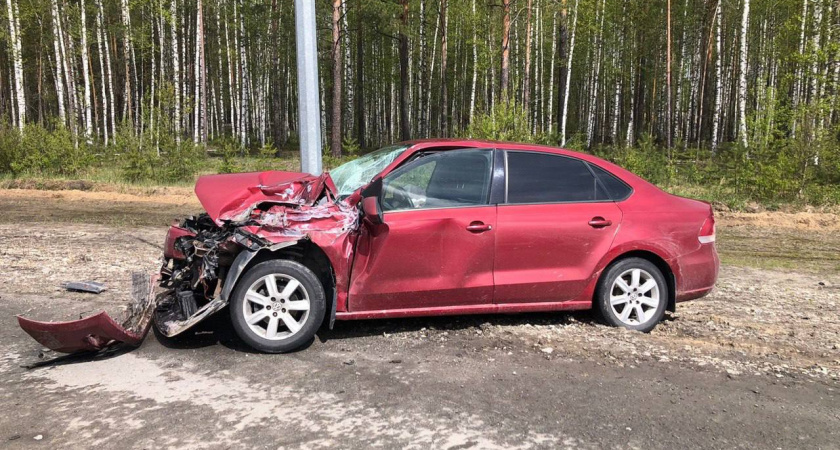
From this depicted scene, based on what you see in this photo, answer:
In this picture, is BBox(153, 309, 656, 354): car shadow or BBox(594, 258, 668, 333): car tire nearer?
BBox(153, 309, 656, 354): car shadow

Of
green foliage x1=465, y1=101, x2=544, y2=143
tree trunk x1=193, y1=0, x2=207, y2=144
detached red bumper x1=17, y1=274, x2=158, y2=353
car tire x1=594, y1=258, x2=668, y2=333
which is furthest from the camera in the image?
tree trunk x1=193, y1=0, x2=207, y2=144

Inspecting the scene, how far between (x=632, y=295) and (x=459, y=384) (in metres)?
2.08

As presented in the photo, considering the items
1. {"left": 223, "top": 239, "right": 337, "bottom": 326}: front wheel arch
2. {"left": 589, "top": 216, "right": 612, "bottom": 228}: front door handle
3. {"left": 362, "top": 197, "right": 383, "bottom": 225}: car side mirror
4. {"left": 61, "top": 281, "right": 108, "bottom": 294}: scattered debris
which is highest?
{"left": 362, "top": 197, "right": 383, "bottom": 225}: car side mirror

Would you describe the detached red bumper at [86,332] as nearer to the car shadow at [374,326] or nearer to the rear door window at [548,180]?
the car shadow at [374,326]

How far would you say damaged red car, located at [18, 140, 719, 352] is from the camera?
4625 mm

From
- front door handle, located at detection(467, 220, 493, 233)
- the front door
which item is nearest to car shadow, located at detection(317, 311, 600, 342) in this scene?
the front door

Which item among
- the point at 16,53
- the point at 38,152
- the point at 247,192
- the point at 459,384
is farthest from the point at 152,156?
the point at 459,384

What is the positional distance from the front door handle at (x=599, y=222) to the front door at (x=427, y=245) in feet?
2.94

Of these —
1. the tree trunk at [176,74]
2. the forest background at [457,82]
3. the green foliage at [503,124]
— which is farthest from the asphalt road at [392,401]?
the tree trunk at [176,74]

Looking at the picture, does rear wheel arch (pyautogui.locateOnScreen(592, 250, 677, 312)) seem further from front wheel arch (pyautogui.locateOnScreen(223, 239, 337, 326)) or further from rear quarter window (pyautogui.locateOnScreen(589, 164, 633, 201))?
front wheel arch (pyautogui.locateOnScreen(223, 239, 337, 326))

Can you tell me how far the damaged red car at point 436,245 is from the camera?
4.62 metres

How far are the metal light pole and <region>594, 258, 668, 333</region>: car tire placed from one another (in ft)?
12.3

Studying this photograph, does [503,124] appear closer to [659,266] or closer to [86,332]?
[659,266]

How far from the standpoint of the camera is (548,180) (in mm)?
5305
